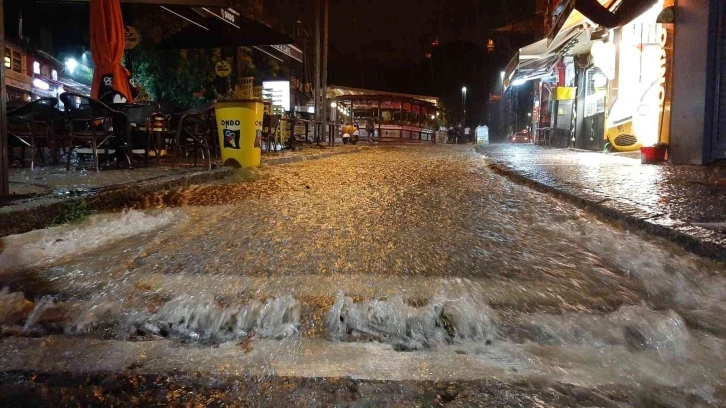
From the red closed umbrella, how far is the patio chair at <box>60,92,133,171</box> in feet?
1.38

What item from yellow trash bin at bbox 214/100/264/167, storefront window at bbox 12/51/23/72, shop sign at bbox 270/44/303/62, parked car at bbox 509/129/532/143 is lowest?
yellow trash bin at bbox 214/100/264/167

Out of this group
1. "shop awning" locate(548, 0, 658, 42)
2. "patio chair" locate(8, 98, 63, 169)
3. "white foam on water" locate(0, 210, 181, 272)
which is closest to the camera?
"white foam on water" locate(0, 210, 181, 272)

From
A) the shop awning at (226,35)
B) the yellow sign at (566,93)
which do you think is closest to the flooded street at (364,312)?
the shop awning at (226,35)

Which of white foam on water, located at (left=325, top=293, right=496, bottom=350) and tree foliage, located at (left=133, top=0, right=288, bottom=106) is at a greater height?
tree foliage, located at (left=133, top=0, right=288, bottom=106)

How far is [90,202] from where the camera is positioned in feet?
15.5

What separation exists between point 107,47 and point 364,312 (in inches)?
275

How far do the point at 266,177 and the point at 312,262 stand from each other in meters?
4.52

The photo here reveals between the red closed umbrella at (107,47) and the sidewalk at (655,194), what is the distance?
600cm

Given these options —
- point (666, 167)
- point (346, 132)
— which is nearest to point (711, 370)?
point (666, 167)

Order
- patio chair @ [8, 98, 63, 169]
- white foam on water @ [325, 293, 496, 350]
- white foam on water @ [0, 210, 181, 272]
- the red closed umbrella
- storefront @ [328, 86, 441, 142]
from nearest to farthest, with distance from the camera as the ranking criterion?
white foam on water @ [325, 293, 496, 350]
white foam on water @ [0, 210, 181, 272]
patio chair @ [8, 98, 63, 169]
the red closed umbrella
storefront @ [328, 86, 441, 142]

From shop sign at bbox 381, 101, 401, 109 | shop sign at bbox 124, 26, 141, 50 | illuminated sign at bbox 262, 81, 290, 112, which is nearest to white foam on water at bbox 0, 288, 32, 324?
shop sign at bbox 124, 26, 141, 50

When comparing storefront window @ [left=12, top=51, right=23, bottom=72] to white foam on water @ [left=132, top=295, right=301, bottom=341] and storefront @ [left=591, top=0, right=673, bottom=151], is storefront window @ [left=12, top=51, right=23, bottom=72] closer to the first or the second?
storefront @ [left=591, top=0, right=673, bottom=151]

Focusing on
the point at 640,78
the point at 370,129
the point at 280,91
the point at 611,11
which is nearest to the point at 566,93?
the point at 640,78

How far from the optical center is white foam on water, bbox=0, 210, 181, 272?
3.47m
